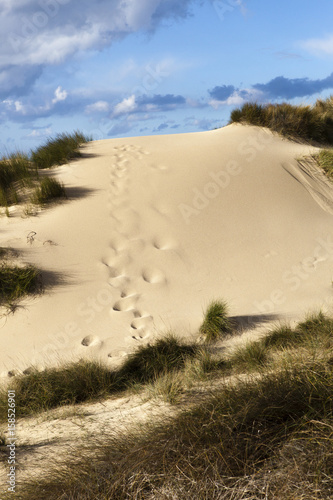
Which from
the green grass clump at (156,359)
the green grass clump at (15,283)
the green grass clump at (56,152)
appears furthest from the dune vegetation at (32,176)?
the green grass clump at (156,359)

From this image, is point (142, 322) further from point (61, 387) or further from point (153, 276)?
point (61, 387)

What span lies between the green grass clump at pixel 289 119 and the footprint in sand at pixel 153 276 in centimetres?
602

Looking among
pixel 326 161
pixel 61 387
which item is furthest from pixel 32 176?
pixel 326 161

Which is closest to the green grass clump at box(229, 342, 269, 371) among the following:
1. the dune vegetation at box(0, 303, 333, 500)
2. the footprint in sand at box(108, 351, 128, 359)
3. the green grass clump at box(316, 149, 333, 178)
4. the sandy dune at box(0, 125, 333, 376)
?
the dune vegetation at box(0, 303, 333, 500)

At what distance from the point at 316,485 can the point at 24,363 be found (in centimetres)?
320

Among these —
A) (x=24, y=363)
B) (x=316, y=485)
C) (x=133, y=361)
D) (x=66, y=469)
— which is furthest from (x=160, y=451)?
(x=24, y=363)

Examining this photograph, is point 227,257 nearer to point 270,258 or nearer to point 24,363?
point 270,258

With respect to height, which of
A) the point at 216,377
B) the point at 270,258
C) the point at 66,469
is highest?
the point at 66,469

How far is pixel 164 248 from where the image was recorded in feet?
19.3

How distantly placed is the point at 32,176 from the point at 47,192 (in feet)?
2.74

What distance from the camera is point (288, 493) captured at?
5.55ft

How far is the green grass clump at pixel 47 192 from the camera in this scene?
260 inches

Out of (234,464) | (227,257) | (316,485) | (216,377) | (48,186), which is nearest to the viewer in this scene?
(316,485)

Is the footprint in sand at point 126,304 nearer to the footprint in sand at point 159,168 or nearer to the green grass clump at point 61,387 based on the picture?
the green grass clump at point 61,387
